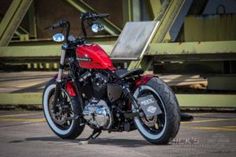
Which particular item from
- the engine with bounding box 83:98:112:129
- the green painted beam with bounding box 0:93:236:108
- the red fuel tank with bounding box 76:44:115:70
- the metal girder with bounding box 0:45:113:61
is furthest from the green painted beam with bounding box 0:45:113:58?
the engine with bounding box 83:98:112:129

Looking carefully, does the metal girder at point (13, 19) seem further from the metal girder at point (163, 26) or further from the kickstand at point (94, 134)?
the kickstand at point (94, 134)

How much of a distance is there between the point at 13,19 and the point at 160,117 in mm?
6274

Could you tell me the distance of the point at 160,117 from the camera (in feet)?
25.2

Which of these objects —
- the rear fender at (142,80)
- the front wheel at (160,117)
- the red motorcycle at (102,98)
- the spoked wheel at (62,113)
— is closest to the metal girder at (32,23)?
the spoked wheel at (62,113)

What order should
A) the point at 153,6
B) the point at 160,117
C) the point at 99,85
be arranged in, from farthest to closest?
the point at 153,6, the point at 99,85, the point at 160,117

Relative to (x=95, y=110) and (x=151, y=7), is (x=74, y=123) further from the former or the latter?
(x=151, y=7)

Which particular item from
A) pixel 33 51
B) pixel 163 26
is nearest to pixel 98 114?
pixel 163 26

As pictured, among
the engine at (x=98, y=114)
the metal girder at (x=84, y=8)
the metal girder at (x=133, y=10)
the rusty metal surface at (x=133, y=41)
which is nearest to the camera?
the engine at (x=98, y=114)

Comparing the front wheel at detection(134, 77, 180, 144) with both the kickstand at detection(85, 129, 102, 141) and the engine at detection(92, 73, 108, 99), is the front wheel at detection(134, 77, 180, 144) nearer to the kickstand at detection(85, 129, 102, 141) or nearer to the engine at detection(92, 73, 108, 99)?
the engine at detection(92, 73, 108, 99)

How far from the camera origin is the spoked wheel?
8.45m

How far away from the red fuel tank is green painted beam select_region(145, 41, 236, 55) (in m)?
3.04

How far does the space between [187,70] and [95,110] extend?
4599 millimetres

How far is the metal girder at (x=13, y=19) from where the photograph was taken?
13.2 meters

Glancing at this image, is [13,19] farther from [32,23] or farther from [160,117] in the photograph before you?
[32,23]
